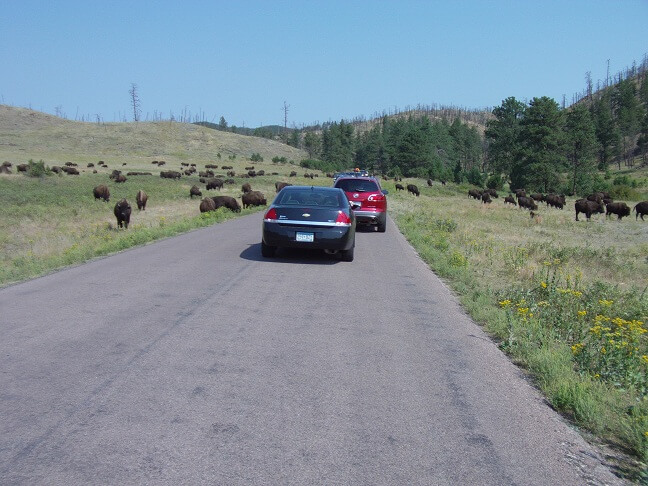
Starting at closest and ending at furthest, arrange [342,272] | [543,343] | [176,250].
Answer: [543,343] → [342,272] → [176,250]

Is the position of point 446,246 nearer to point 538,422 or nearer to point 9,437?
point 538,422

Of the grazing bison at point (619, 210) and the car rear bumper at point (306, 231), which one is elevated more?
the car rear bumper at point (306, 231)

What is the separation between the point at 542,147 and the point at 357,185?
54325 mm

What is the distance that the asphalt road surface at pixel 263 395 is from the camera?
3637 mm

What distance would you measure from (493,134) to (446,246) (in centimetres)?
7547

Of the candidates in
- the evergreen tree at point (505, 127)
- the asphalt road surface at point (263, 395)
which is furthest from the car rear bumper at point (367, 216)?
the evergreen tree at point (505, 127)

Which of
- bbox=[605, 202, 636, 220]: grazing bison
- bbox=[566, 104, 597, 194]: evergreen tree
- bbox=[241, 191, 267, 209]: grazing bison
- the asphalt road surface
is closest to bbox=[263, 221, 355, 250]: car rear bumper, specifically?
the asphalt road surface

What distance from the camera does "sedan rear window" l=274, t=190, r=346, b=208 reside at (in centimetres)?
1251

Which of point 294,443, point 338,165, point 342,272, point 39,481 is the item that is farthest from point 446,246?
point 338,165

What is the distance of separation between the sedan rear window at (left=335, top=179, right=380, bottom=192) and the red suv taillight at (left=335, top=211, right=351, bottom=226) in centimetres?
728

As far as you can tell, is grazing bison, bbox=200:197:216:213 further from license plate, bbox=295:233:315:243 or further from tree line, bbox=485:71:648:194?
tree line, bbox=485:71:648:194

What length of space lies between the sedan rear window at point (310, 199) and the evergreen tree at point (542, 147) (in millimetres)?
59234

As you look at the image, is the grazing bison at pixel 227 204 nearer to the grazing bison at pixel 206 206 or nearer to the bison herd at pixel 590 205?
the grazing bison at pixel 206 206

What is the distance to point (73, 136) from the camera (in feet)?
425
